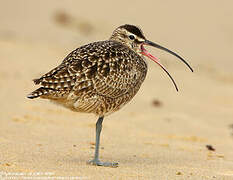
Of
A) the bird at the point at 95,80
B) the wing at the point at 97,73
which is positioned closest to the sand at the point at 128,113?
the bird at the point at 95,80

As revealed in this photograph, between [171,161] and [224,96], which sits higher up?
[224,96]

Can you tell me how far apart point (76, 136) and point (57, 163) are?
2.33 meters

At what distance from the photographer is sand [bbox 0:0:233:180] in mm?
7495

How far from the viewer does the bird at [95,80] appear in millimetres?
7113

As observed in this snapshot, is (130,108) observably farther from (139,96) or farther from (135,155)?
(135,155)

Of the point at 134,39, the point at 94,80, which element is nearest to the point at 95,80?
the point at 94,80

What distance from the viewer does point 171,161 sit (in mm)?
8211

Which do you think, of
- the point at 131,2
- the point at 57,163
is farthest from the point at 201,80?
the point at 131,2

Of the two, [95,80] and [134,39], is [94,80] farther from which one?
[134,39]

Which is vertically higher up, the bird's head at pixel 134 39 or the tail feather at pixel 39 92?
the bird's head at pixel 134 39

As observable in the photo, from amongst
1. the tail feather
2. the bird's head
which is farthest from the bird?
the bird's head

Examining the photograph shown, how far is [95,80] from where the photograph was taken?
727 centimetres

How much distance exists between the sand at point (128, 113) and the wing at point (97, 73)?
1.00 meters

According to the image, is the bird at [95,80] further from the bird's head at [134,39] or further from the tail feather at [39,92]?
the bird's head at [134,39]
